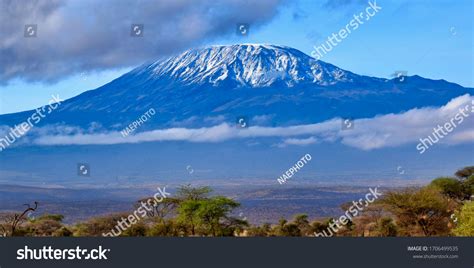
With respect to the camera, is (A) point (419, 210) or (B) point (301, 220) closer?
(A) point (419, 210)

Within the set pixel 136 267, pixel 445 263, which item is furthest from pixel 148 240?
pixel 445 263

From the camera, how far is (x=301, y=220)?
2842 inches

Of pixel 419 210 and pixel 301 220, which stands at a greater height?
pixel 301 220

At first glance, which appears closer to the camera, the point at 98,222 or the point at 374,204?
the point at 374,204

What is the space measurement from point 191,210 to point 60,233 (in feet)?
32.2

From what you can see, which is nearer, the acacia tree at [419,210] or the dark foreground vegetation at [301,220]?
the acacia tree at [419,210]

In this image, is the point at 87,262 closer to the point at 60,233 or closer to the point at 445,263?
the point at 445,263

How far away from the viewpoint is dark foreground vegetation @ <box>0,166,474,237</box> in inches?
2141

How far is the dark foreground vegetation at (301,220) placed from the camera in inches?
2141

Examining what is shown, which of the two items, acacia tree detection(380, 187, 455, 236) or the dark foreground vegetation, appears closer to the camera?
acacia tree detection(380, 187, 455, 236)

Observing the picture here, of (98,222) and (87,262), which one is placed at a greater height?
(98,222)

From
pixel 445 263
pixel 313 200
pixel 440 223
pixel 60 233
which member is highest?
pixel 313 200

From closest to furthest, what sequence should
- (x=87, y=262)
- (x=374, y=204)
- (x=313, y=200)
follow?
(x=87, y=262) → (x=374, y=204) → (x=313, y=200)

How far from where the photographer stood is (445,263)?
28656 mm
